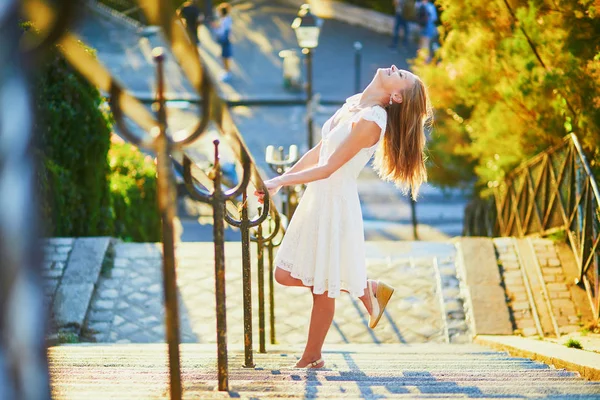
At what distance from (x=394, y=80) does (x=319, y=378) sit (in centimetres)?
151

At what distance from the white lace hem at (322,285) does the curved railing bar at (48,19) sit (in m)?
2.72

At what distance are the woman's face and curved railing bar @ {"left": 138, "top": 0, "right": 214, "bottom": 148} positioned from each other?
202 centimetres

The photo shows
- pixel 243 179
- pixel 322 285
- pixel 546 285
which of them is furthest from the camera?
pixel 546 285

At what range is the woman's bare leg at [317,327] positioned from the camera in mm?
4473

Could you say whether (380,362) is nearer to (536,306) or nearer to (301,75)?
(536,306)

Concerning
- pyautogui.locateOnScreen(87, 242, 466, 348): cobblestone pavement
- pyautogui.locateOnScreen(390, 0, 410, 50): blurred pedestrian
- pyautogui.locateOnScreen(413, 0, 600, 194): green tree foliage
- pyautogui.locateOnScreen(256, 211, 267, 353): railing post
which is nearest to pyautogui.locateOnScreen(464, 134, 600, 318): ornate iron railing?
pyautogui.locateOnScreen(413, 0, 600, 194): green tree foliage

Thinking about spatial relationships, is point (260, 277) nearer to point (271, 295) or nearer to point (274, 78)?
point (271, 295)

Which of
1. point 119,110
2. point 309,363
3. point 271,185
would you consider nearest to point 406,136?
point 271,185

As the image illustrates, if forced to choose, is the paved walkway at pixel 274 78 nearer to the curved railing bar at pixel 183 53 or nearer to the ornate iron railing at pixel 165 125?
the ornate iron railing at pixel 165 125

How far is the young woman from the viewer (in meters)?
4.31

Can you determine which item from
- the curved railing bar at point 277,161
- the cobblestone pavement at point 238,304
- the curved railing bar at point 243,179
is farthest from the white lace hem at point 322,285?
the curved railing bar at point 277,161

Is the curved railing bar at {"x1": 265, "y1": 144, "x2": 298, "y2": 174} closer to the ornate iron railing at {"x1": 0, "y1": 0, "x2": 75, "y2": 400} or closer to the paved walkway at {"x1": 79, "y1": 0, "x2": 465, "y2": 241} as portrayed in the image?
the ornate iron railing at {"x1": 0, "y1": 0, "x2": 75, "y2": 400}

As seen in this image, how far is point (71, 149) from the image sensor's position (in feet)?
28.0

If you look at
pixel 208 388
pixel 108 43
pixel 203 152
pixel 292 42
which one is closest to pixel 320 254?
pixel 208 388
